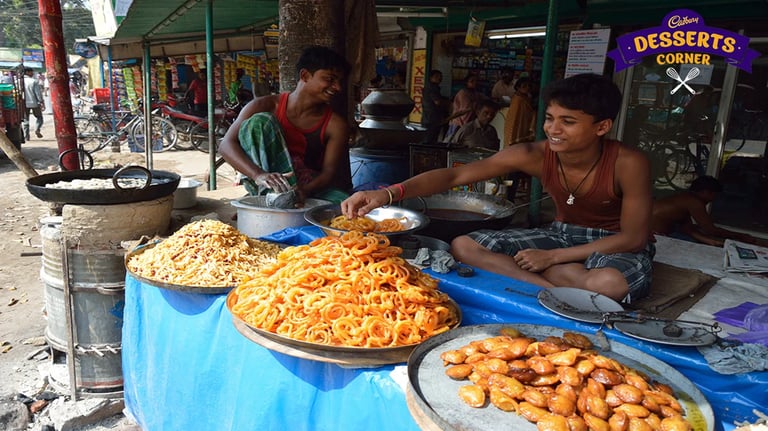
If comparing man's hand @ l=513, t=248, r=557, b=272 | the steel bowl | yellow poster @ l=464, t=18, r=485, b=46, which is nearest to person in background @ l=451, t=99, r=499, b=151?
yellow poster @ l=464, t=18, r=485, b=46

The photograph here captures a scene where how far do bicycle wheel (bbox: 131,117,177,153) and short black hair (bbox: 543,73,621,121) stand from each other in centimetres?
1312

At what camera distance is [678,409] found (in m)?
1.32

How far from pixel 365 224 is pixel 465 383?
1.34m

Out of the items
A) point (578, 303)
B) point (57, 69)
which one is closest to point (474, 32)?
point (57, 69)

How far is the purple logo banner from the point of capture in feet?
12.4

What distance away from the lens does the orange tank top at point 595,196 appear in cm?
262

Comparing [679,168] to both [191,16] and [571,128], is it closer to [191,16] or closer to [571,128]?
[571,128]

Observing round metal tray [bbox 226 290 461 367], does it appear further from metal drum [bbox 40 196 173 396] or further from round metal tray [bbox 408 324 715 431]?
metal drum [bbox 40 196 173 396]

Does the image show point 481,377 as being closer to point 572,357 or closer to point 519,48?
point 572,357

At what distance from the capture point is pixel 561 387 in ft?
4.46

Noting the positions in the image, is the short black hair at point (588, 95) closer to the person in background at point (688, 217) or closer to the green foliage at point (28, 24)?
the person in background at point (688, 217)

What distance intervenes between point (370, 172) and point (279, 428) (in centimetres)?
368

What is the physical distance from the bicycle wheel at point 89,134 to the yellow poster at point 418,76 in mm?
9145

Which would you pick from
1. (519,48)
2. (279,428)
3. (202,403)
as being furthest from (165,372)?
(519,48)
